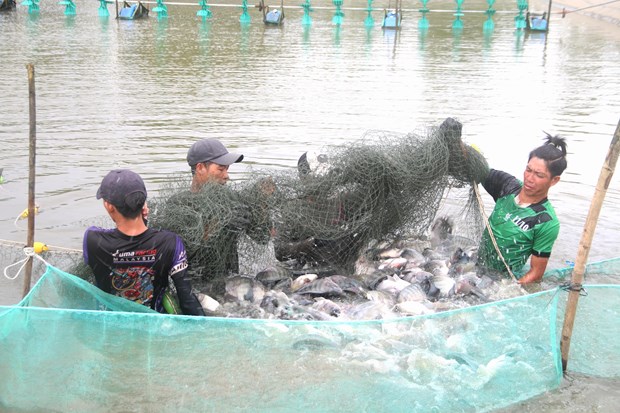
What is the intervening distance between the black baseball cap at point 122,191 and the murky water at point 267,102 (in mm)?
2367

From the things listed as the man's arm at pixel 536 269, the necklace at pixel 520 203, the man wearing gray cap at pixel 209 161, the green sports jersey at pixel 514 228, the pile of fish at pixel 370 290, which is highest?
the man wearing gray cap at pixel 209 161

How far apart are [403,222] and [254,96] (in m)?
9.22

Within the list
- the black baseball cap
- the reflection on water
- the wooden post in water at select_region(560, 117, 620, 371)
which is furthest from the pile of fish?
the reflection on water

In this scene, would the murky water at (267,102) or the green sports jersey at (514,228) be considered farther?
the murky water at (267,102)

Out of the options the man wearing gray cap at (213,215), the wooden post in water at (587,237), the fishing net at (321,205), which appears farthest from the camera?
the fishing net at (321,205)

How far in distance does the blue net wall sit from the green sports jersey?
5.14ft

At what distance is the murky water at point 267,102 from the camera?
27.8 feet

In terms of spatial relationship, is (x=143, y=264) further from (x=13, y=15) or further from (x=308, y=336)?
(x=13, y=15)

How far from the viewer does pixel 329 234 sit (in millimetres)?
5148

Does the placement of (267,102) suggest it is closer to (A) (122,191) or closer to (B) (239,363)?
(A) (122,191)

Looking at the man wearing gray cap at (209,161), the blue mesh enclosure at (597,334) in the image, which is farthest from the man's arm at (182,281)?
the blue mesh enclosure at (597,334)

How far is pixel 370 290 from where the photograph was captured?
5352mm

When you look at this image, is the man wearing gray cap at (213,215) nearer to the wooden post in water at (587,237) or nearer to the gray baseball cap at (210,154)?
the gray baseball cap at (210,154)

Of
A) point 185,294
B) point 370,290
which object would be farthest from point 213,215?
point 370,290
